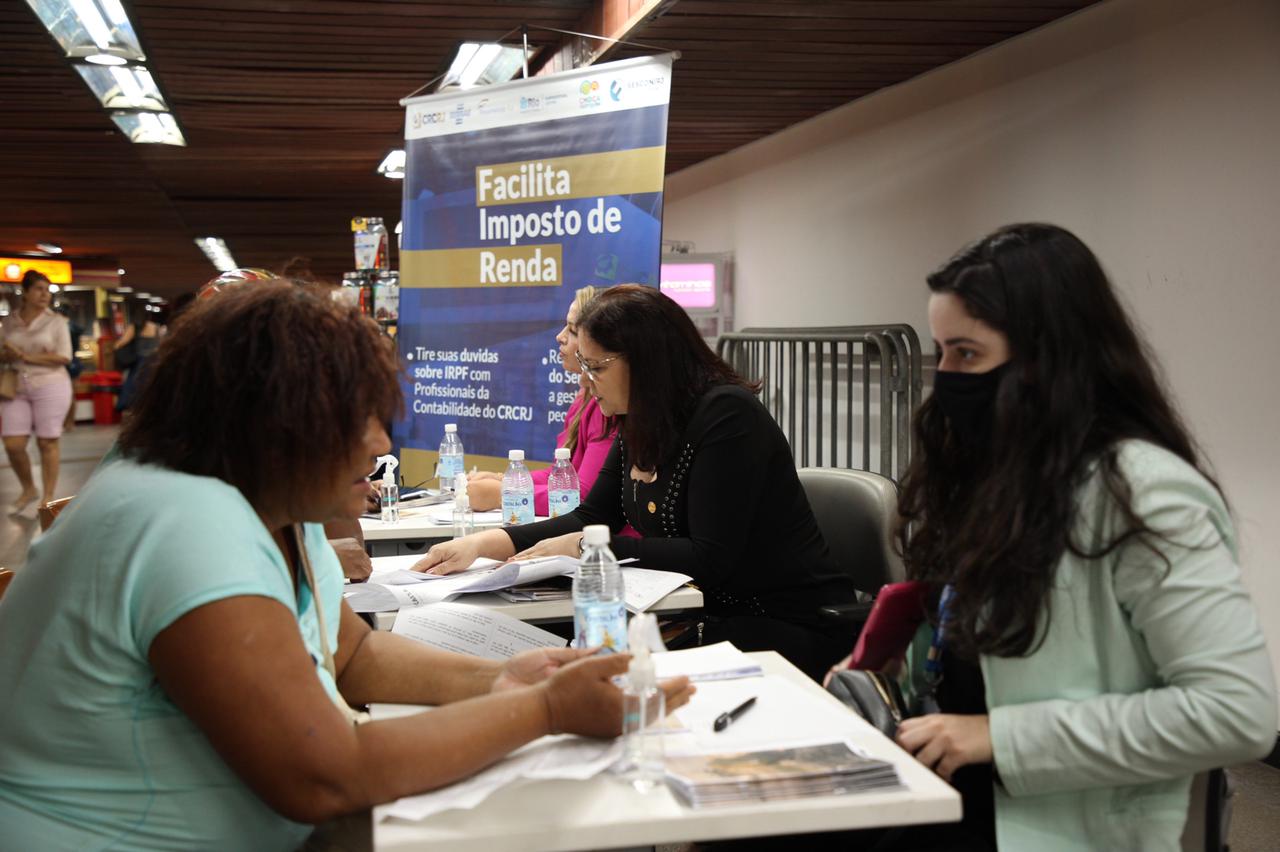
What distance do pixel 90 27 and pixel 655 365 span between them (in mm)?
3818

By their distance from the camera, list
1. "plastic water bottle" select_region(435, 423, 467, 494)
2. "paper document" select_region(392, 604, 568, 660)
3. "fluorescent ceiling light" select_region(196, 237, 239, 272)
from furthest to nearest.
A: "fluorescent ceiling light" select_region(196, 237, 239, 272) → "plastic water bottle" select_region(435, 423, 467, 494) → "paper document" select_region(392, 604, 568, 660)

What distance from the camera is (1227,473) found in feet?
12.9

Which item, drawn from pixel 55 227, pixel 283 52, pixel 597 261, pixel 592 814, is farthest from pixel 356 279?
pixel 55 227

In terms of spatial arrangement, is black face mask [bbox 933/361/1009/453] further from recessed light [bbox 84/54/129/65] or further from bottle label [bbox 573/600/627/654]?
recessed light [bbox 84/54/129/65]

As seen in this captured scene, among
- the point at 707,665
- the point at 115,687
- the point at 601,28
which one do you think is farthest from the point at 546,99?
the point at 115,687

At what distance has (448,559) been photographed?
9.50 ft

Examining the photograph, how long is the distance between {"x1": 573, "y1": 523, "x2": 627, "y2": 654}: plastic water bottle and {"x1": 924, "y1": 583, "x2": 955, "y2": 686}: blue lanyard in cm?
53

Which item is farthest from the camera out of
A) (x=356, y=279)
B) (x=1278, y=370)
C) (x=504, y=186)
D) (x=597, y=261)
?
(x=356, y=279)

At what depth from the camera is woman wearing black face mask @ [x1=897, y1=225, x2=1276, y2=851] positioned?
59.1 inches

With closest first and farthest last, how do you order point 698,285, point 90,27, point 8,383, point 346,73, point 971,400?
point 971,400, point 90,27, point 346,73, point 698,285, point 8,383

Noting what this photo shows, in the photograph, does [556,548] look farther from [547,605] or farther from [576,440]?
[576,440]

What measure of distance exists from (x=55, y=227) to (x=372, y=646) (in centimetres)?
1345

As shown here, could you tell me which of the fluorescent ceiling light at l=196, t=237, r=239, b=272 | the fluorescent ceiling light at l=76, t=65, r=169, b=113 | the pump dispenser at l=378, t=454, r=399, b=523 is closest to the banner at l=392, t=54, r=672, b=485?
the pump dispenser at l=378, t=454, r=399, b=523

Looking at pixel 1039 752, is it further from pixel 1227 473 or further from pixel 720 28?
pixel 720 28
